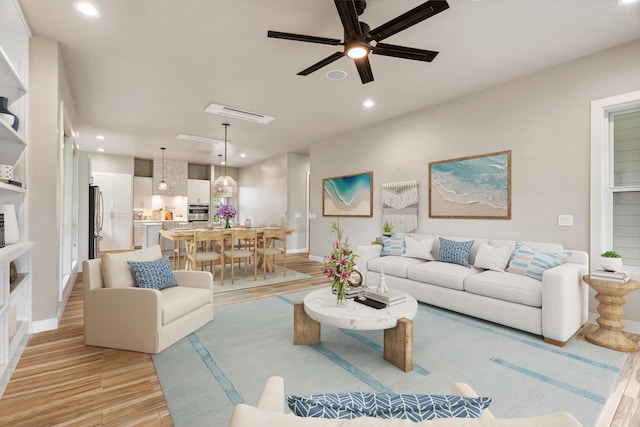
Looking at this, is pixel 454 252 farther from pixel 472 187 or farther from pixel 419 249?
pixel 472 187

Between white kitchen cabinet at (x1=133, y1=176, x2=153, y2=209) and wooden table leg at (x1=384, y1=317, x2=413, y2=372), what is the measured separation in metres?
8.89

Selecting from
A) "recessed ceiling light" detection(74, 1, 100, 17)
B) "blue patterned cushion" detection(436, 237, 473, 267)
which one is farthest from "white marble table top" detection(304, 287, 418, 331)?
"recessed ceiling light" detection(74, 1, 100, 17)

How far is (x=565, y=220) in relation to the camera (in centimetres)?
329

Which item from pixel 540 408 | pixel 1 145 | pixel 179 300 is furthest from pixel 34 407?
pixel 540 408

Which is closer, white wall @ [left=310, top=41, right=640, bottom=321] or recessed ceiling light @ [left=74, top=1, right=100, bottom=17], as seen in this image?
recessed ceiling light @ [left=74, top=1, right=100, bottom=17]

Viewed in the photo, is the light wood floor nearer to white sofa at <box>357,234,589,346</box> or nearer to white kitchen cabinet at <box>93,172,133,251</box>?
white sofa at <box>357,234,589,346</box>

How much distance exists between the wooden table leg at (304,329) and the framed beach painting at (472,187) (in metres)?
2.72

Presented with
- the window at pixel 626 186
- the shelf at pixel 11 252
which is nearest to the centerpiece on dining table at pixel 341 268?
the shelf at pixel 11 252

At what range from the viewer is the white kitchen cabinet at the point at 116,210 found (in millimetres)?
8195

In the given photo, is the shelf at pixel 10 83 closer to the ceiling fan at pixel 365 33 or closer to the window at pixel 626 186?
the ceiling fan at pixel 365 33

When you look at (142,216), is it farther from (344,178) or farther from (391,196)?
(391,196)

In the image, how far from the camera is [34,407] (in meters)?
1.79

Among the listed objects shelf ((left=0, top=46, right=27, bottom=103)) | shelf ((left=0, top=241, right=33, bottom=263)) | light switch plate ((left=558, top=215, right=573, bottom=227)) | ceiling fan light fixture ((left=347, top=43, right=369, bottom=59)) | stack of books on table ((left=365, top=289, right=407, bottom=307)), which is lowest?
stack of books on table ((left=365, top=289, right=407, bottom=307))

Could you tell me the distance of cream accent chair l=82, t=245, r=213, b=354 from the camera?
94.8 inches
